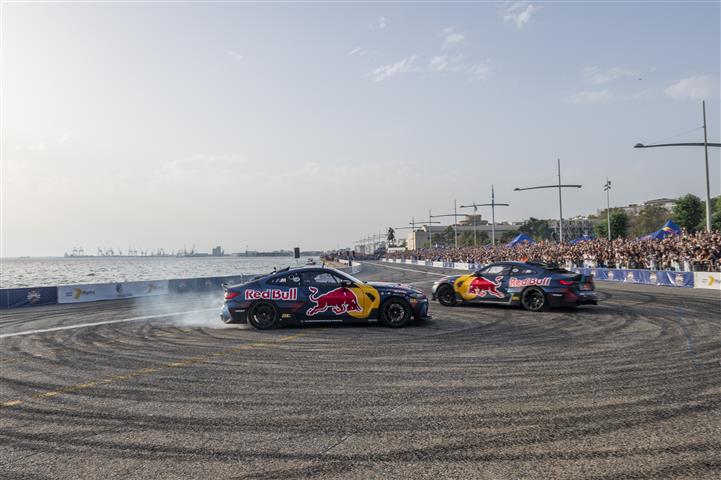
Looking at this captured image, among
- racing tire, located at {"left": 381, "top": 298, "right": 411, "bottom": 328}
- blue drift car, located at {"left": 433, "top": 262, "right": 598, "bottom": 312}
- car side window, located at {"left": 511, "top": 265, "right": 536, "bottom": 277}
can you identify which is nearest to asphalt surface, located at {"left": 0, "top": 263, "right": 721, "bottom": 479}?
racing tire, located at {"left": 381, "top": 298, "right": 411, "bottom": 328}

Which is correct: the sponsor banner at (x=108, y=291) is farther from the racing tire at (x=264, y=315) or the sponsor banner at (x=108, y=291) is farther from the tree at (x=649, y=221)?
the tree at (x=649, y=221)

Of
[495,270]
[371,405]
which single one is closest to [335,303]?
[495,270]

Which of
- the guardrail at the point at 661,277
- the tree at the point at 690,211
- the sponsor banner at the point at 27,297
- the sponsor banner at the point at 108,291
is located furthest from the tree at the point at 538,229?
the sponsor banner at the point at 27,297

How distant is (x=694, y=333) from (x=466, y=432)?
794 cm

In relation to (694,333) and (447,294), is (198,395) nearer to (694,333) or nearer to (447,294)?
(694,333)

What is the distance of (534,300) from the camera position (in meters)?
15.0

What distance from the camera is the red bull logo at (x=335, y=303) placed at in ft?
40.1

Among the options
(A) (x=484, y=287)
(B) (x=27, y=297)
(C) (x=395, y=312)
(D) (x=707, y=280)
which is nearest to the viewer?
(C) (x=395, y=312)

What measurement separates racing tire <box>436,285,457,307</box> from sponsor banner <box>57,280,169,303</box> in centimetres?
1671

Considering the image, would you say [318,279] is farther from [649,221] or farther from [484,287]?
[649,221]

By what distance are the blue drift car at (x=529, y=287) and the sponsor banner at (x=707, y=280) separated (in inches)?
470

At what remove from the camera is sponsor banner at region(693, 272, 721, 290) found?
76.4ft

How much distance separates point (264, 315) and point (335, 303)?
1675mm

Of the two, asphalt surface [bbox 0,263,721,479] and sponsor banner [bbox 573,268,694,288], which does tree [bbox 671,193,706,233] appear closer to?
sponsor banner [bbox 573,268,694,288]
